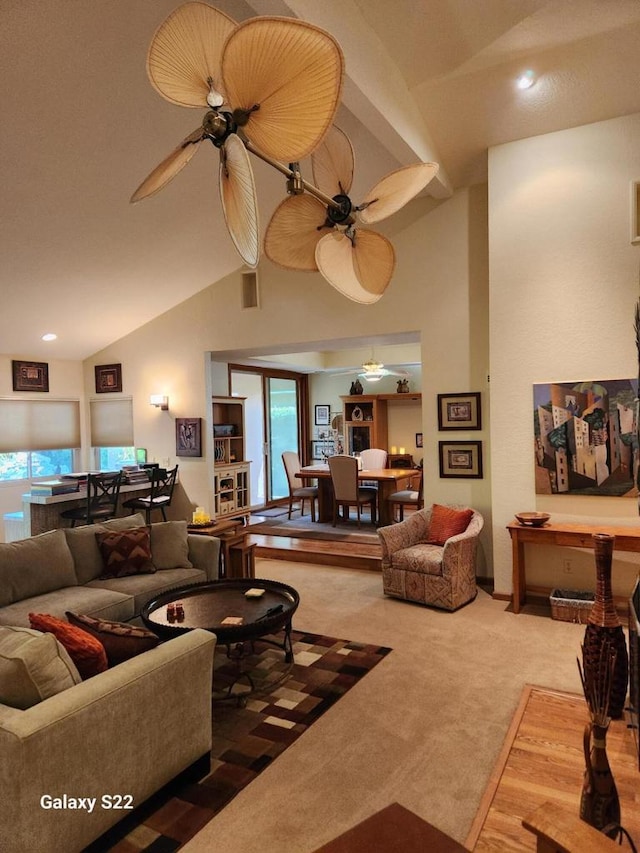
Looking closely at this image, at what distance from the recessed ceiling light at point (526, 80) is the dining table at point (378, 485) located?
443cm

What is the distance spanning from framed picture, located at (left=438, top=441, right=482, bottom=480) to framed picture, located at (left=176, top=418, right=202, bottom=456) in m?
3.06

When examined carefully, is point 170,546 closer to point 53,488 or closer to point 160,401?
point 53,488

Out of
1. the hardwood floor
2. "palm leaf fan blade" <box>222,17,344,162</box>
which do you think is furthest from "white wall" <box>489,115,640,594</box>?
"palm leaf fan blade" <box>222,17,344,162</box>

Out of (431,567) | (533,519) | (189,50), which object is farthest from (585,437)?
(189,50)

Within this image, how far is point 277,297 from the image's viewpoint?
636 cm

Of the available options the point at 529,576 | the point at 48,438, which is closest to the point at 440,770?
the point at 529,576

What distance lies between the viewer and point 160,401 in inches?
279

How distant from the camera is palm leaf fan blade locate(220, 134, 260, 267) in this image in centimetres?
145

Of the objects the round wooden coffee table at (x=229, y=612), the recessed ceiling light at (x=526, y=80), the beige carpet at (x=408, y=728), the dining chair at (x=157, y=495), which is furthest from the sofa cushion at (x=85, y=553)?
the recessed ceiling light at (x=526, y=80)

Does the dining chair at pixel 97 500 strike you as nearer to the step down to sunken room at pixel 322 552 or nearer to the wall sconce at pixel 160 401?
the wall sconce at pixel 160 401

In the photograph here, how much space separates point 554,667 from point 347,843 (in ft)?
8.06

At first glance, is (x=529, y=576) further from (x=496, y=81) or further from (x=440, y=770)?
(x=496, y=81)

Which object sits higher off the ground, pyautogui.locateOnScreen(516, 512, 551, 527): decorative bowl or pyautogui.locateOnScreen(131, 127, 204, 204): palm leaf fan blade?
pyautogui.locateOnScreen(131, 127, 204, 204): palm leaf fan blade

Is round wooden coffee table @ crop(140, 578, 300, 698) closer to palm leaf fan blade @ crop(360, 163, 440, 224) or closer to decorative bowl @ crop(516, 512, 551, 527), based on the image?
decorative bowl @ crop(516, 512, 551, 527)
